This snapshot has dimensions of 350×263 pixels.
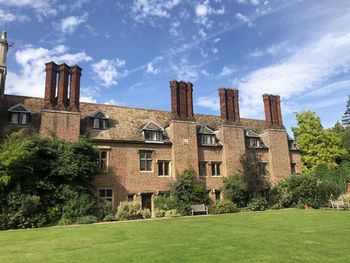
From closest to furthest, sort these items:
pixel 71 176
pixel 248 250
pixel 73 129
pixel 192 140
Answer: pixel 248 250 → pixel 71 176 → pixel 73 129 → pixel 192 140

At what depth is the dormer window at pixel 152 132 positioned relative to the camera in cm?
2686

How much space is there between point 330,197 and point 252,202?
761cm

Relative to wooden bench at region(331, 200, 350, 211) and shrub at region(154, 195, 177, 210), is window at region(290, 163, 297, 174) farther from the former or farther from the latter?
shrub at region(154, 195, 177, 210)

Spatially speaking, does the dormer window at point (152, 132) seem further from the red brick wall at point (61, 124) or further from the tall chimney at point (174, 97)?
the red brick wall at point (61, 124)

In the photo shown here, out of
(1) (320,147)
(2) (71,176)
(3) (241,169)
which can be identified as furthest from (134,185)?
(1) (320,147)

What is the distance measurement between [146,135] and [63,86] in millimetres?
7890

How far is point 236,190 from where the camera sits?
27078 millimetres

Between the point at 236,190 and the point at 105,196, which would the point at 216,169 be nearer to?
the point at 236,190

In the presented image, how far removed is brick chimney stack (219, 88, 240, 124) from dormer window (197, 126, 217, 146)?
2075 mm

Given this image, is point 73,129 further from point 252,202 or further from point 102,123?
point 252,202

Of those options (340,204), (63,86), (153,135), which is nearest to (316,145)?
(340,204)

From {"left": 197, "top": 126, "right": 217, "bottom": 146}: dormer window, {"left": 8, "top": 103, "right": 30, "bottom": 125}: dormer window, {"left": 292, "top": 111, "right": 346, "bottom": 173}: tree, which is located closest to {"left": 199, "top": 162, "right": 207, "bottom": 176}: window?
{"left": 197, "top": 126, "right": 217, "bottom": 146}: dormer window

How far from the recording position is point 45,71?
82.3 feet

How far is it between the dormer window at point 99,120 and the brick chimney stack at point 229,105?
11.5 m
